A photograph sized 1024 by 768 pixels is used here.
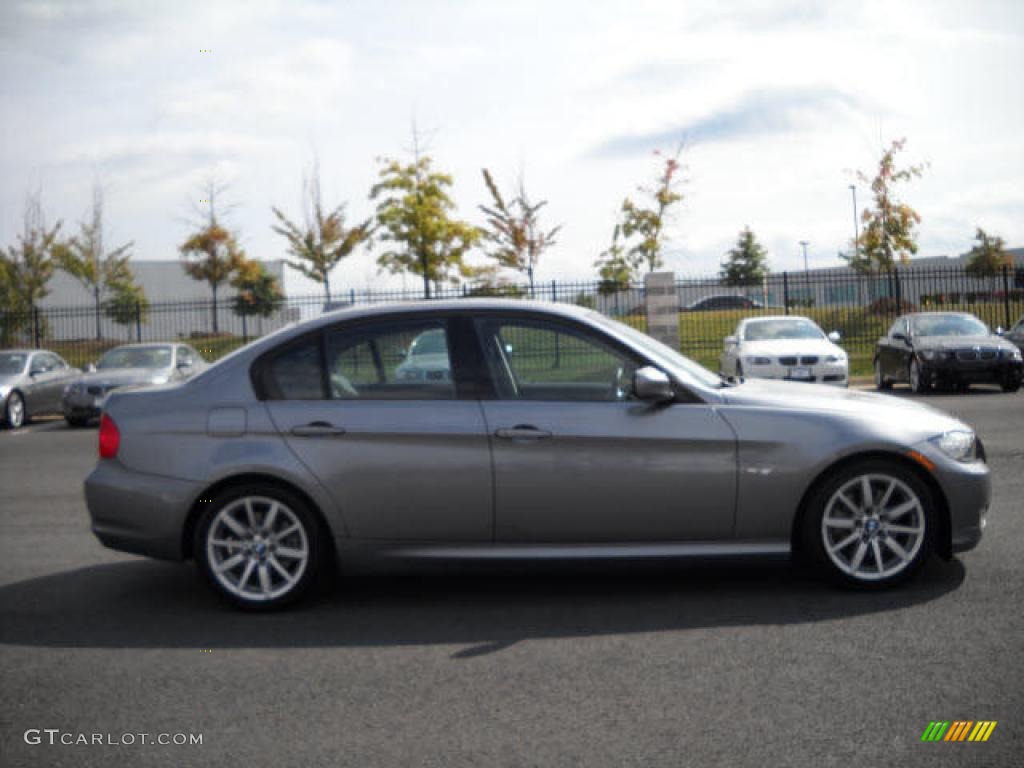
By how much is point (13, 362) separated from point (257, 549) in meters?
17.0

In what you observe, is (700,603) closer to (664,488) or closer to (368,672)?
(664,488)

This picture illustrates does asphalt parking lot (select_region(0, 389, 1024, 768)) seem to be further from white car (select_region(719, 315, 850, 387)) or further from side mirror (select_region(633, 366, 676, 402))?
white car (select_region(719, 315, 850, 387))

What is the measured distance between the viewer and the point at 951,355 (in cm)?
1831

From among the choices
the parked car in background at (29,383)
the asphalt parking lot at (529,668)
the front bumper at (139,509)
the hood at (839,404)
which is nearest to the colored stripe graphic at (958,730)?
the asphalt parking lot at (529,668)

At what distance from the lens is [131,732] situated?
4.02 meters

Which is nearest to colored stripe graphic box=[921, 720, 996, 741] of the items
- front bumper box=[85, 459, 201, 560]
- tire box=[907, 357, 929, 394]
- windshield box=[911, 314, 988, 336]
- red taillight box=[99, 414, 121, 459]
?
front bumper box=[85, 459, 201, 560]

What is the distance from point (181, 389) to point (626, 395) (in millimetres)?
2361

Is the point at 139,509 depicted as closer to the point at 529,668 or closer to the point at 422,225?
the point at 529,668

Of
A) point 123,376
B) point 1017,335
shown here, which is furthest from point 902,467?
point 1017,335

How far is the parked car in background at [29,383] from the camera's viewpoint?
1930cm

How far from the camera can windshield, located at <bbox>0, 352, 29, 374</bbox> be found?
792 inches

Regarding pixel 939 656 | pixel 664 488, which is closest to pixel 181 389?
pixel 664 488

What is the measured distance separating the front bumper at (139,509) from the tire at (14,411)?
1476 cm

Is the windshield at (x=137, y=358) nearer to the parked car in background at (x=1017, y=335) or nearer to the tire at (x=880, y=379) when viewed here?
the tire at (x=880, y=379)
